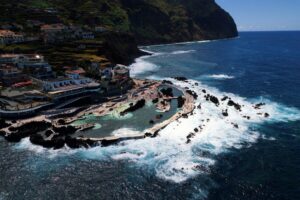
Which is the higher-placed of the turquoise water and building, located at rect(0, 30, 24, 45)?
building, located at rect(0, 30, 24, 45)

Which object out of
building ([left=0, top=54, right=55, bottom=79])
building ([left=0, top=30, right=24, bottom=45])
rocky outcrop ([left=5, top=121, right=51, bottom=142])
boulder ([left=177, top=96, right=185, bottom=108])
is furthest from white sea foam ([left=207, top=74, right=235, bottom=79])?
building ([left=0, top=30, right=24, bottom=45])

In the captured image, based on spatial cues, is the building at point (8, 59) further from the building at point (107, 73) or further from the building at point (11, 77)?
the building at point (107, 73)

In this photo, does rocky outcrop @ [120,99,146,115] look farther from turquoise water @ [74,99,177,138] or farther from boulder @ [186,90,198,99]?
boulder @ [186,90,198,99]

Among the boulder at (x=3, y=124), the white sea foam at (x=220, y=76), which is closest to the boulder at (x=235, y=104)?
the white sea foam at (x=220, y=76)

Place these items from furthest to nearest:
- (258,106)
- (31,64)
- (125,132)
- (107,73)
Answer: (107,73) → (31,64) → (258,106) → (125,132)

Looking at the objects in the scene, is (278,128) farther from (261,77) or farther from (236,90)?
(261,77)

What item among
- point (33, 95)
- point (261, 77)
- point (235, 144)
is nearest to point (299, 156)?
point (235, 144)

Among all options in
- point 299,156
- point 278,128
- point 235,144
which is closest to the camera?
point 299,156

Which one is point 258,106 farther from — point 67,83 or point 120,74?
point 67,83

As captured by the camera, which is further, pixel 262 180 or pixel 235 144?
pixel 235 144

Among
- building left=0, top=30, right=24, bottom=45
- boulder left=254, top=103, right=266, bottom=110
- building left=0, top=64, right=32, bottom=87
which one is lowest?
boulder left=254, top=103, right=266, bottom=110

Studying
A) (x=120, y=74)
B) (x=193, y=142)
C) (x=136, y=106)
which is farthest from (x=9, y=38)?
(x=193, y=142)
